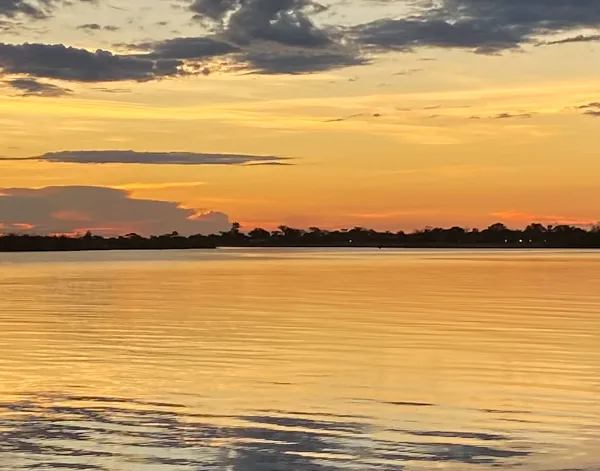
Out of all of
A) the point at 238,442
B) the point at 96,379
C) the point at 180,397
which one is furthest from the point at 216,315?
the point at 238,442

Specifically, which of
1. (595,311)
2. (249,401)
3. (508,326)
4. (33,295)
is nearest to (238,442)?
(249,401)

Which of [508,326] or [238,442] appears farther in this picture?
[508,326]

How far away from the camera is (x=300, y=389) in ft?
56.8

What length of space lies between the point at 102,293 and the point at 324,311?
52.0 ft

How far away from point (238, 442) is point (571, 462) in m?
3.99

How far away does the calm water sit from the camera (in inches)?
479

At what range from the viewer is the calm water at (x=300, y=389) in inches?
479

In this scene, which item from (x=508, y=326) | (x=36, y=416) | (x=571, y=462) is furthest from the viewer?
(x=508, y=326)

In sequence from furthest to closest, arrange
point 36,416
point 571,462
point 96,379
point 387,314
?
point 387,314 → point 96,379 → point 36,416 → point 571,462

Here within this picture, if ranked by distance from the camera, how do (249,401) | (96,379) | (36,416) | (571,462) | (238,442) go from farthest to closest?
(96,379) < (249,401) < (36,416) < (238,442) < (571,462)

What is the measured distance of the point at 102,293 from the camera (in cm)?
4809

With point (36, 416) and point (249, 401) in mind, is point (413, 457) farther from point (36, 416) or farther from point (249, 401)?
point (36, 416)

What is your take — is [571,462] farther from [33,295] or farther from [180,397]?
[33,295]

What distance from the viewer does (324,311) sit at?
3588 centimetres
